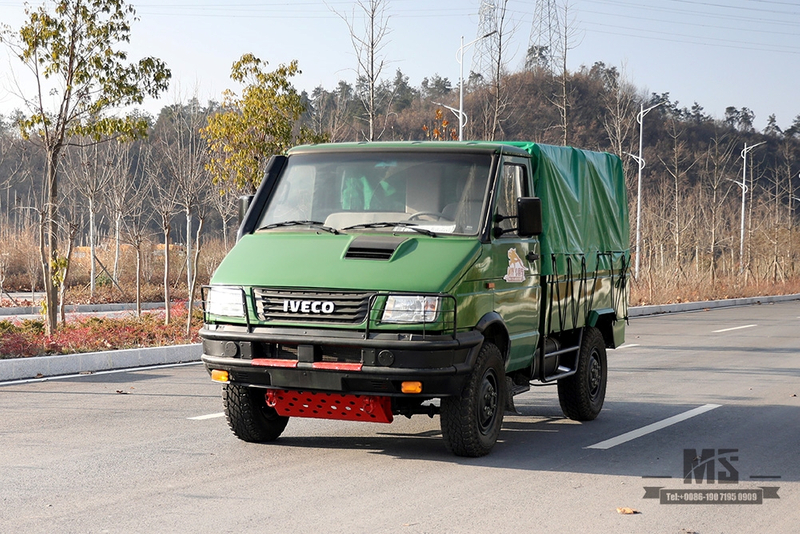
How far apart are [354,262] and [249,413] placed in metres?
1.64

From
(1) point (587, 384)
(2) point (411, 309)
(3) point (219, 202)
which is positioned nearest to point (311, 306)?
(2) point (411, 309)

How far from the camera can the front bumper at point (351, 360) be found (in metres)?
6.71

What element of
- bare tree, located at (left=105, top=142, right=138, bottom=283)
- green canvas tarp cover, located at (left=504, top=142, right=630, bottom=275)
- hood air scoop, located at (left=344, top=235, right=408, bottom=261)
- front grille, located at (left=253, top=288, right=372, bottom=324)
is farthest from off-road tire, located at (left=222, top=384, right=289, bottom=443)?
bare tree, located at (left=105, top=142, right=138, bottom=283)

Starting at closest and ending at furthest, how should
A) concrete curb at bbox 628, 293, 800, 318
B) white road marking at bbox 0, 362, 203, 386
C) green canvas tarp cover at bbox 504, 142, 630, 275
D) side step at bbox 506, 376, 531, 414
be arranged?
side step at bbox 506, 376, 531, 414 → green canvas tarp cover at bbox 504, 142, 630, 275 → white road marking at bbox 0, 362, 203, 386 → concrete curb at bbox 628, 293, 800, 318

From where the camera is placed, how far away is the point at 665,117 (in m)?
97.9

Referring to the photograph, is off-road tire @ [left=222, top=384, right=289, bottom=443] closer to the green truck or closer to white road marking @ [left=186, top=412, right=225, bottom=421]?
the green truck

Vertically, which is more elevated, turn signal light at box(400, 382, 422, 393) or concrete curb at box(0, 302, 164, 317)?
turn signal light at box(400, 382, 422, 393)

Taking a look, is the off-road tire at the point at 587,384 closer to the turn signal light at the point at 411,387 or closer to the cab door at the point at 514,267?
the cab door at the point at 514,267

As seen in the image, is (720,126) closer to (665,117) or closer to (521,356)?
(665,117)

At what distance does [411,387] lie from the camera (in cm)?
678

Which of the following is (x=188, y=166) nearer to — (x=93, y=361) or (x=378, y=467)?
(x=93, y=361)

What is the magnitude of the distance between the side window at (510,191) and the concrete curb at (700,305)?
704 inches

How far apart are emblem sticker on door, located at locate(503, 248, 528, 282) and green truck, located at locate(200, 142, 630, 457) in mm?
16

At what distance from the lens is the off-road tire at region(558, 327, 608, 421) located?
930 centimetres
